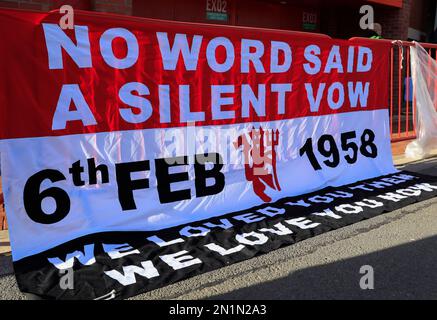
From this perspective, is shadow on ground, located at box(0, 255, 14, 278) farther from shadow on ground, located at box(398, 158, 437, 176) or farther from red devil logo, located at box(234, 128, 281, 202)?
shadow on ground, located at box(398, 158, 437, 176)

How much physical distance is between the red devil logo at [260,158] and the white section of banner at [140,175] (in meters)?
0.06

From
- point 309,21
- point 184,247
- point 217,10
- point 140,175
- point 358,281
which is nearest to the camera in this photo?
point 358,281

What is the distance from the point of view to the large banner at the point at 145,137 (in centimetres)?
340

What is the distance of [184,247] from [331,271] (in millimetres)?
1217

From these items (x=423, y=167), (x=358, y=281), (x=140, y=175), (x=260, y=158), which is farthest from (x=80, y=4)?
(x=423, y=167)

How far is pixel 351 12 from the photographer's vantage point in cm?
1166

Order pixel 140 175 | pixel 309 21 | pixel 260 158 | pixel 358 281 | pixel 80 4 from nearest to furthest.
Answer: pixel 358 281
pixel 140 175
pixel 260 158
pixel 80 4
pixel 309 21

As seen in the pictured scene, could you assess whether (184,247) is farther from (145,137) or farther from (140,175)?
(145,137)

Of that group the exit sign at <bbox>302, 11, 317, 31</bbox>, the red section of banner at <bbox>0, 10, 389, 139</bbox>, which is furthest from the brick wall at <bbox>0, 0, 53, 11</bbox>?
the exit sign at <bbox>302, 11, 317, 31</bbox>

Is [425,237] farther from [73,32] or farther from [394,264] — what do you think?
[73,32]

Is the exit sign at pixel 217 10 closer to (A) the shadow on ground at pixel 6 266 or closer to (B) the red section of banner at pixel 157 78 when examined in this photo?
(B) the red section of banner at pixel 157 78

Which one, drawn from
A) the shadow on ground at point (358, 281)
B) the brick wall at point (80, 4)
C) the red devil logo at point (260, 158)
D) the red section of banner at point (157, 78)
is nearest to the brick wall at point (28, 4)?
the brick wall at point (80, 4)

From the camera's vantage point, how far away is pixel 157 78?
411cm
